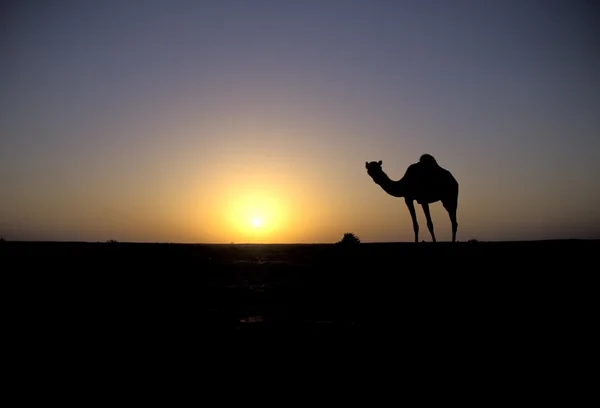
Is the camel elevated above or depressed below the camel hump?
below

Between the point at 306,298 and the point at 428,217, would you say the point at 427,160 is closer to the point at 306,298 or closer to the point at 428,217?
the point at 428,217

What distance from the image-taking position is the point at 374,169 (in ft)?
57.5

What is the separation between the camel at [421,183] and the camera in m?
16.9

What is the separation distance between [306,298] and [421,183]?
1262 centimetres

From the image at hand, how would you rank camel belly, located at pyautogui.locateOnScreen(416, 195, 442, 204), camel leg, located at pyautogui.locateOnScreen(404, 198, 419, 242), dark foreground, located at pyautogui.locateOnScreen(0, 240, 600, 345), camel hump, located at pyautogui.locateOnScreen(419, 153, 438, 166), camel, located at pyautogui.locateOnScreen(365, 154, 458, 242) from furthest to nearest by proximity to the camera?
1. camel hump, located at pyautogui.locateOnScreen(419, 153, 438, 166)
2. camel belly, located at pyautogui.locateOnScreen(416, 195, 442, 204)
3. camel, located at pyautogui.locateOnScreen(365, 154, 458, 242)
4. camel leg, located at pyautogui.locateOnScreen(404, 198, 419, 242)
5. dark foreground, located at pyautogui.locateOnScreen(0, 240, 600, 345)

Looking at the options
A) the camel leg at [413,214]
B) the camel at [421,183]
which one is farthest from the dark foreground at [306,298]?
the camel at [421,183]

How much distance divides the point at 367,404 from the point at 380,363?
24.1 inches

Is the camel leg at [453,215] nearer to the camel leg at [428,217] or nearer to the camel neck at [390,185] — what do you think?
the camel leg at [428,217]

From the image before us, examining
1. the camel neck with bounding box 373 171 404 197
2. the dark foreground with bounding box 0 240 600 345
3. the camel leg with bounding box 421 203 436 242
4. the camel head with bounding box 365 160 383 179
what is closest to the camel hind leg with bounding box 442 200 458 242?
the camel leg with bounding box 421 203 436 242

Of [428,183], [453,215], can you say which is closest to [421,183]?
[428,183]

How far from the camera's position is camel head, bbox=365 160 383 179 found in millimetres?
17469

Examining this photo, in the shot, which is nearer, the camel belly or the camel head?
the camel belly

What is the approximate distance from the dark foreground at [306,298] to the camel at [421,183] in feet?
25.9

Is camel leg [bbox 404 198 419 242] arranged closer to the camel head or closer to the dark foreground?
the camel head
